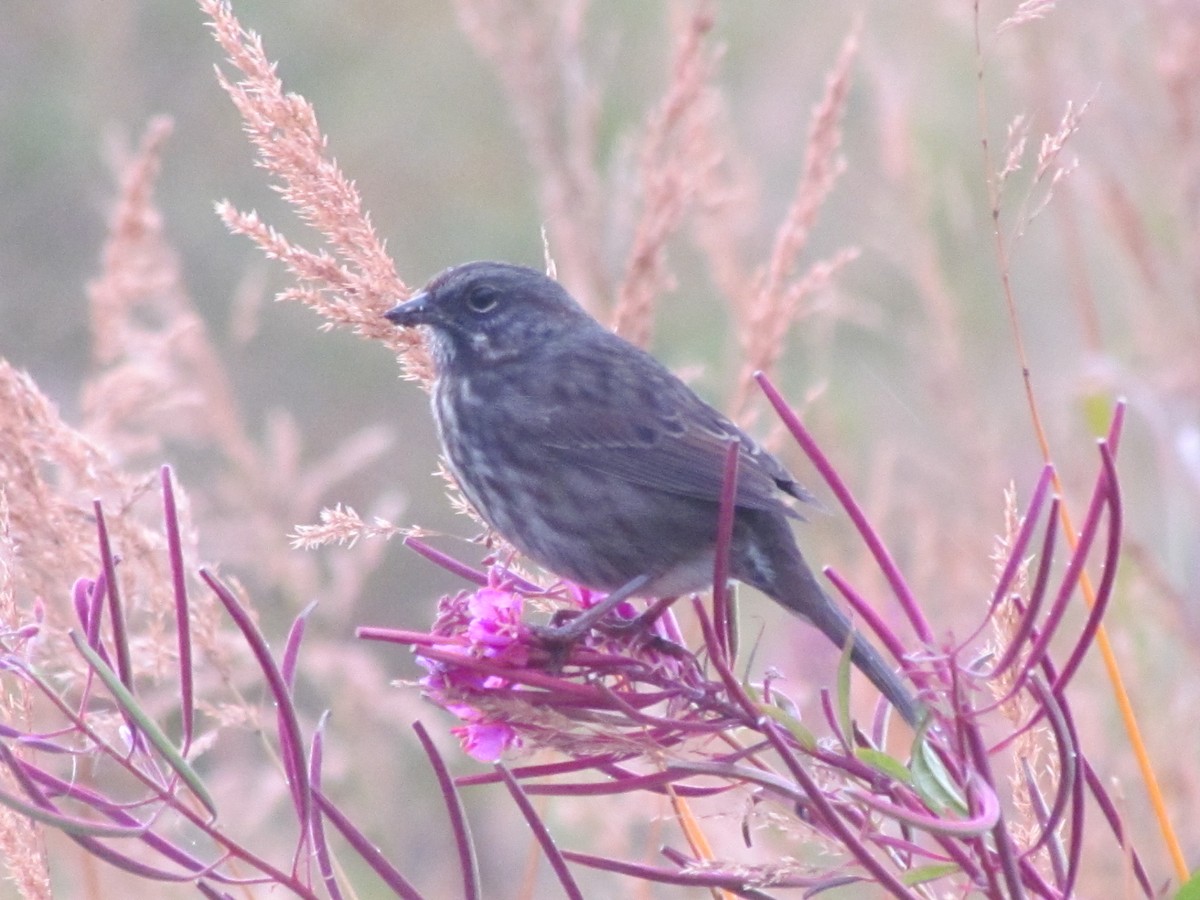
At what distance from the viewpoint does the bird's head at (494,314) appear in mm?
2729

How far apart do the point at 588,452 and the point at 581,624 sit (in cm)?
88

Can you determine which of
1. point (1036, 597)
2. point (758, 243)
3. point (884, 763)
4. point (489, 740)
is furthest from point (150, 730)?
point (758, 243)

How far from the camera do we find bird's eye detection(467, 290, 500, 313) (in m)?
2.77

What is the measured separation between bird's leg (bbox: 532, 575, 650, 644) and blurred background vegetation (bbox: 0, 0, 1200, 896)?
121 cm

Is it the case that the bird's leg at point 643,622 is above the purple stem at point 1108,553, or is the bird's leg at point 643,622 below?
above

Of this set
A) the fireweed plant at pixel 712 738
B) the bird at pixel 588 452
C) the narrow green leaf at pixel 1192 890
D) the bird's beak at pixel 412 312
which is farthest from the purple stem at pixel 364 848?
the bird at pixel 588 452

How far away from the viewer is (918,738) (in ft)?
4.34

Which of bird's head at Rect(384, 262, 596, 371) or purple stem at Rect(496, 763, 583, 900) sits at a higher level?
bird's head at Rect(384, 262, 596, 371)

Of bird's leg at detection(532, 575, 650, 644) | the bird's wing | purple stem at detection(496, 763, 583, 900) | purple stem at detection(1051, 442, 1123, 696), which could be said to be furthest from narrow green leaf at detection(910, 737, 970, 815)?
the bird's wing

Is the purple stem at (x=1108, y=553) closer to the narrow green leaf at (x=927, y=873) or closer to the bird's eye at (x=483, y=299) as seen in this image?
the narrow green leaf at (x=927, y=873)

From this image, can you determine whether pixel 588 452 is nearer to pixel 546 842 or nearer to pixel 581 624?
pixel 581 624

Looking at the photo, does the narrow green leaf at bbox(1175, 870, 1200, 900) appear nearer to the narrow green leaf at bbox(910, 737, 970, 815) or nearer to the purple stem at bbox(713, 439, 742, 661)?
the narrow green leaf at bbox(910, 737, 970, 815)

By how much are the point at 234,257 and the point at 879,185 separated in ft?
9.36

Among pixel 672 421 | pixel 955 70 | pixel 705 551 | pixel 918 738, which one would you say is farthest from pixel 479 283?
pixel 955 70
